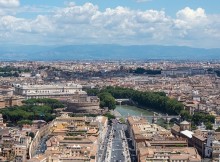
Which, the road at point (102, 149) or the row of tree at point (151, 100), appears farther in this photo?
the row of tree at point (151, 100)

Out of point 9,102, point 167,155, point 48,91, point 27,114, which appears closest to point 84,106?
point 9,102

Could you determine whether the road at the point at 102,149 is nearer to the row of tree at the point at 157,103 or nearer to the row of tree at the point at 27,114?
the row of tree at the point at 27,114

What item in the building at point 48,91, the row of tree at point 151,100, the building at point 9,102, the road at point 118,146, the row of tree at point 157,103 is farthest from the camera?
the building at point 48,91

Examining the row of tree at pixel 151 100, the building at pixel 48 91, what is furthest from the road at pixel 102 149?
the building at pixel 48 91

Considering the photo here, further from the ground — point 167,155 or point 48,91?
point 167,155

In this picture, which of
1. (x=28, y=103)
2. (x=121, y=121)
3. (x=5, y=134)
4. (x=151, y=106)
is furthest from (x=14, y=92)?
(x=5, y=134)

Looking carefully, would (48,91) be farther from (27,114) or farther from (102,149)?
(102,149)

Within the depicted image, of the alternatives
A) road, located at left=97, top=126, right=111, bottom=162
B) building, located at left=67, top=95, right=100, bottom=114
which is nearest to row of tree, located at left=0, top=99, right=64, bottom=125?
building, located at left=67, top=95, right=100, bottom=114

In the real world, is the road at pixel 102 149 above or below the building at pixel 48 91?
above

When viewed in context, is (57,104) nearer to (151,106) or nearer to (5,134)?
(151,106)
